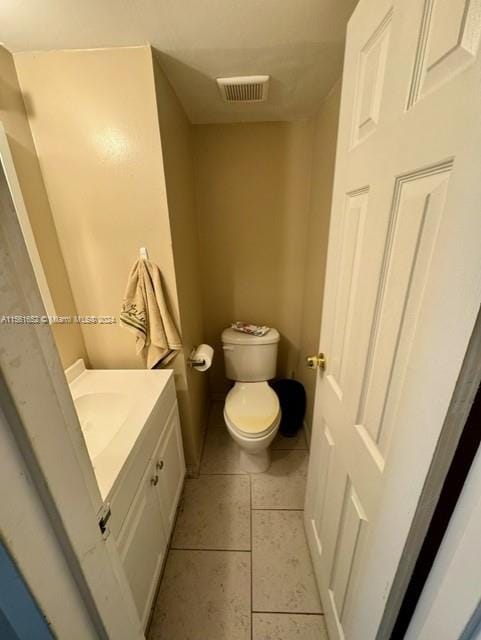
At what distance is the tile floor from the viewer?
1048 millimetres

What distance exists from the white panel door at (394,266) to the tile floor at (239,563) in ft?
0.95

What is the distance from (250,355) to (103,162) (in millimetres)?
1351

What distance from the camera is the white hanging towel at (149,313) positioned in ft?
4.04

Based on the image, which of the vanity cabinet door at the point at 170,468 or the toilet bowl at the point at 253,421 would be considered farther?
the toilet bowl at the point at 253,421

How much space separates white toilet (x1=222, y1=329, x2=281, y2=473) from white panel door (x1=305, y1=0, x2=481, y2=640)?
2.00 feet

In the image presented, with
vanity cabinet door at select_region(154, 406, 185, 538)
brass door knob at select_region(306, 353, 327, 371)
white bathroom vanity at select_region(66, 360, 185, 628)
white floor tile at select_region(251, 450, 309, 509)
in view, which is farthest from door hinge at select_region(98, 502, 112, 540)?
white floor tile at select_region(251, 450, 309, 509)

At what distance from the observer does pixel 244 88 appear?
1.27 meters

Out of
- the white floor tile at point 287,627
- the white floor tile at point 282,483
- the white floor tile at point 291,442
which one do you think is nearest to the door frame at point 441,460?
the white floor tile at point 287,627

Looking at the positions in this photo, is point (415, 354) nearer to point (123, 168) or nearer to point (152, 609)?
point (123, 168)

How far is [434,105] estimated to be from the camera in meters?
0.41

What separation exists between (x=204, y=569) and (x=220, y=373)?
4.14ft

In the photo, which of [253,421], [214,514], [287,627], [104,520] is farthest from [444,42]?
[214,514]

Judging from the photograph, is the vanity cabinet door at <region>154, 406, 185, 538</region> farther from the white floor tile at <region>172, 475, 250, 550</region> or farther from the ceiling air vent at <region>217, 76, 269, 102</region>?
the ceiling air vent at <region>217, 76, 269, 102</region>

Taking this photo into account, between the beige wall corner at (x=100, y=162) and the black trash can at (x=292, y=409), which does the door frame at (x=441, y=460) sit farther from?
the black trash can at (x=292, y=409)
